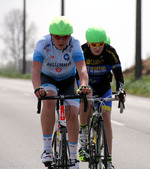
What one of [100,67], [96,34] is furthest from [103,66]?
[96,34]

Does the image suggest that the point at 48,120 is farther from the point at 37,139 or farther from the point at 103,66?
the point at 37,139

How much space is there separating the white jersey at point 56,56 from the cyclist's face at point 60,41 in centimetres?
6

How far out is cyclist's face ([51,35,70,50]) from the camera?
443cm

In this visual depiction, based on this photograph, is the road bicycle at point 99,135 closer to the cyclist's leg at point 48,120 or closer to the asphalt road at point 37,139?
the cyclist's leg at point 48,120

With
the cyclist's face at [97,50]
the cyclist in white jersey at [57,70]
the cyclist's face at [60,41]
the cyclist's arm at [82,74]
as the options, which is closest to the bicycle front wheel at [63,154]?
the cyclist in white jersey at [57,70]

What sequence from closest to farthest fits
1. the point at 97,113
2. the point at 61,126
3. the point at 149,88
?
the point at 61,126
the point at 97,113
the point at 149,88

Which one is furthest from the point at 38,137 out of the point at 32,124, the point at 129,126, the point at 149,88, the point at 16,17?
the point at 16,17

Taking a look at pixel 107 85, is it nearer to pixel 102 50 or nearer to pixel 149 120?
pixel 102 50

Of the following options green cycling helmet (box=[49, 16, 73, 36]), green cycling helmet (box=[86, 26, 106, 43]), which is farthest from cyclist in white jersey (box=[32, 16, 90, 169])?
green cycling helmet (box=[86, 26, 106, 43])

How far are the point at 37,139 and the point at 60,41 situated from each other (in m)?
3.38

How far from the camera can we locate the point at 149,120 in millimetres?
9969

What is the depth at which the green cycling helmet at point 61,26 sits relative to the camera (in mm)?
4336

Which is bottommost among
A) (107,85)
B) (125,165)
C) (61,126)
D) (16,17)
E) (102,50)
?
(125,165)

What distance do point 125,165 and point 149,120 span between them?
14.7 ft
